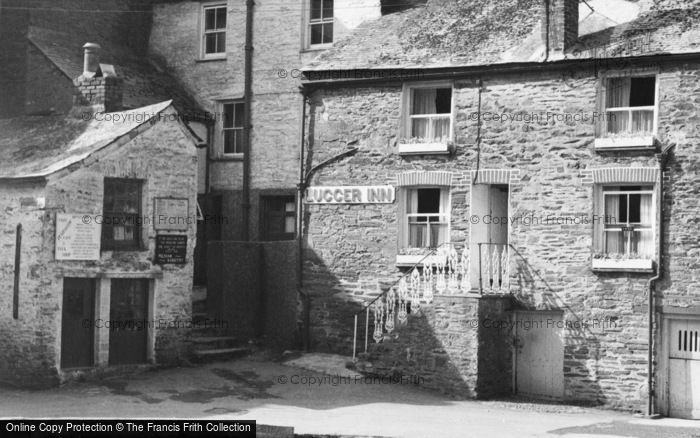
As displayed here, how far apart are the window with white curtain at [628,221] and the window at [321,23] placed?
9815 millimetres

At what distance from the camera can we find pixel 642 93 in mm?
22844

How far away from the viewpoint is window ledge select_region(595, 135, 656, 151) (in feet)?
73.3

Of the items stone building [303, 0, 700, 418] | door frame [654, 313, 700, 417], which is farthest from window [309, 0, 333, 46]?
door frame [654, 313, 700, 417]

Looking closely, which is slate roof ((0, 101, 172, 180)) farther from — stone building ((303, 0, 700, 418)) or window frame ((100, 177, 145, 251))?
stone building ((303, 0, 700, 418))

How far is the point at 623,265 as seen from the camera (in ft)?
73.7

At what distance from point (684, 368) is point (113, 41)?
719 inches

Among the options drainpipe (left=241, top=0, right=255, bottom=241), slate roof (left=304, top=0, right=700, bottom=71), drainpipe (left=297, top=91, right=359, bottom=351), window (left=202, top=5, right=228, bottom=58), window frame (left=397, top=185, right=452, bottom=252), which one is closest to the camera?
slate roof (left=304, top=0, right=700, bottom=71)

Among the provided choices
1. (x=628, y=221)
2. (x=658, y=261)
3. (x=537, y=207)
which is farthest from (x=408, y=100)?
(x=658, y=261)

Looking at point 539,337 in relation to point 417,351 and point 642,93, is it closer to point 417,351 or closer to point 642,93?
point 417,351

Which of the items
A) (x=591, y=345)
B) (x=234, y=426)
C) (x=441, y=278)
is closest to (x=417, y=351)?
(x=441, y=278)

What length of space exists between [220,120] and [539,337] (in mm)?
11674

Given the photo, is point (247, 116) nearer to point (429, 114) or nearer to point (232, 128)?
point (232, 128)

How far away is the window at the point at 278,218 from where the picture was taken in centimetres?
2902

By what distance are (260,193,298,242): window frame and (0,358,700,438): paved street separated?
5.52 metres
